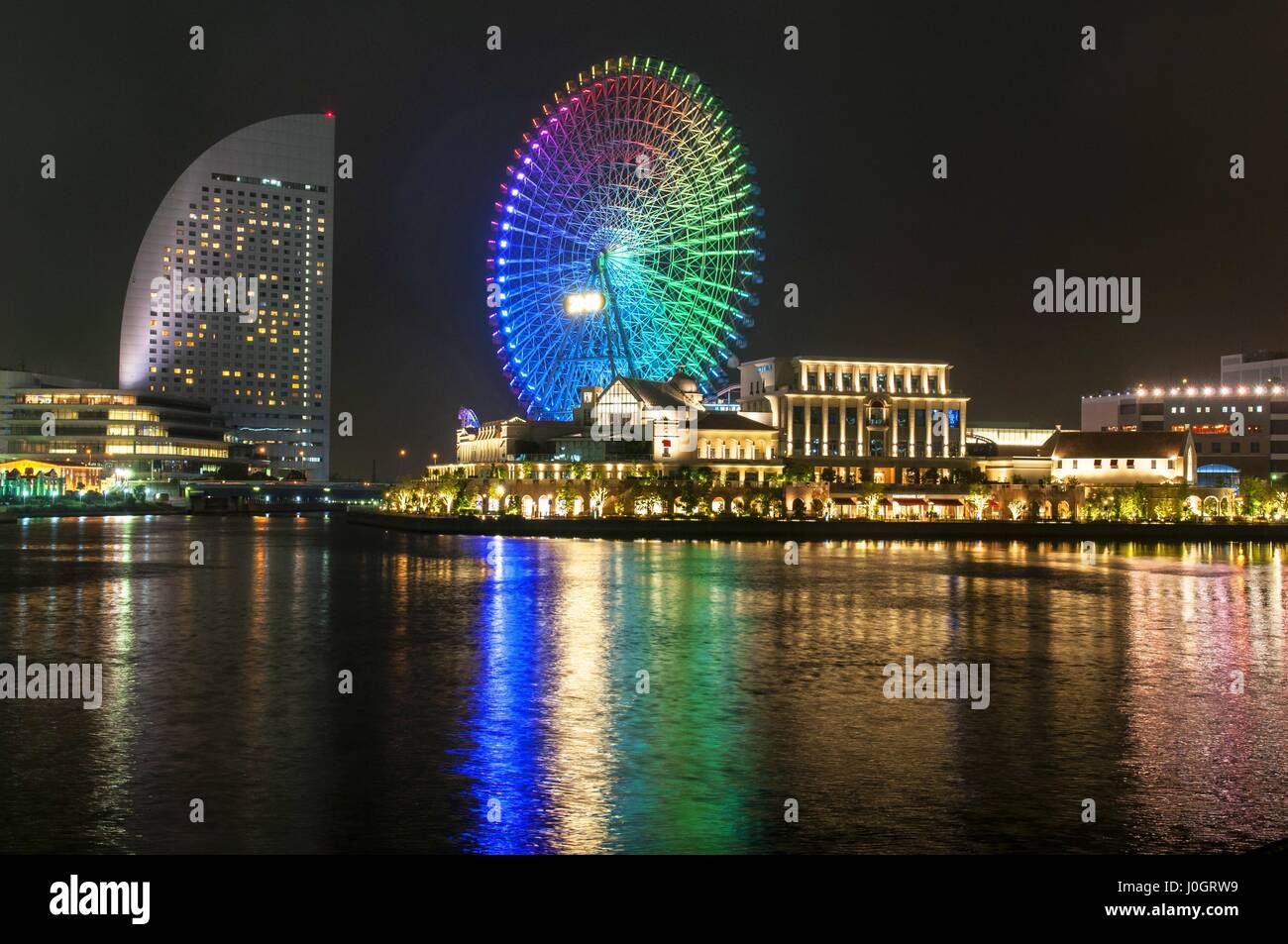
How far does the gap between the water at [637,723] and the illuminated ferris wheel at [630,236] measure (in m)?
37.2

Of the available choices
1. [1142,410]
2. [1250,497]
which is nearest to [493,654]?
[1250,497]

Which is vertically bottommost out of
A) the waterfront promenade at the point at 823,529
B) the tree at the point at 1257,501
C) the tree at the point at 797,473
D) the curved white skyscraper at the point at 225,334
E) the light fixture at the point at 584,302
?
the waterfront promenade at the point at 823,529

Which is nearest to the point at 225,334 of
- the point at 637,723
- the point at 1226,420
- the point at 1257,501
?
the point at 1226,420

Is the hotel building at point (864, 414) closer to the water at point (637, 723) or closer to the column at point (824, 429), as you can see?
the column at point (824, 429)

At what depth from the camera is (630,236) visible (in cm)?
7706

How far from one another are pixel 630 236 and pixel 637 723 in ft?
198

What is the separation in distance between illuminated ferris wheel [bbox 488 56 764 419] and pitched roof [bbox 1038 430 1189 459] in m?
46.6

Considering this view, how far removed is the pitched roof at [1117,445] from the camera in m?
109

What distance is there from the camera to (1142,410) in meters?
137

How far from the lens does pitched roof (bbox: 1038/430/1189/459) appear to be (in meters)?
109

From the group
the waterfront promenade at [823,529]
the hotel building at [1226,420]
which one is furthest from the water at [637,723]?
the hotel building at [1226,420]

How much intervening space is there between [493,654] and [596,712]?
7.63 m

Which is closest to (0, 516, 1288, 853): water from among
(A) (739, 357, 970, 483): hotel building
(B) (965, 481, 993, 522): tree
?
(B) (965, 481, 993, 522): tree

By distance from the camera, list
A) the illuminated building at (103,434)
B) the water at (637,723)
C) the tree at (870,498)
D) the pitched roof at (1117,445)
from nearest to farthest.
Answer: the water at (637,723), the tree at (870,498), the pitched roof at (1117,445), the illuminated building at (103,434)
